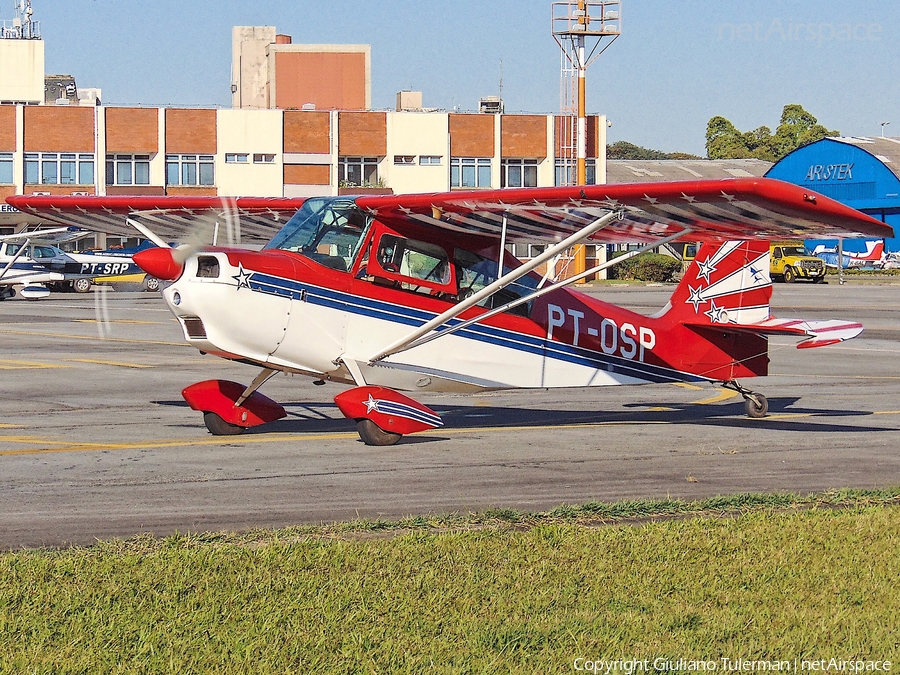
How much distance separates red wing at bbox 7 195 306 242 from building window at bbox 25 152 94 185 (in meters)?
53.9

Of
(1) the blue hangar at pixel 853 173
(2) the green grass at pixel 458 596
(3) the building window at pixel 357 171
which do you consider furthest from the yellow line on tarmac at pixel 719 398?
(1) the blue hangar at pixel 853 173

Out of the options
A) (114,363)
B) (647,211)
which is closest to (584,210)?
(647,211)

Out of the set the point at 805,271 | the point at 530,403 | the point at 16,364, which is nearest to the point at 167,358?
the point at 16,364

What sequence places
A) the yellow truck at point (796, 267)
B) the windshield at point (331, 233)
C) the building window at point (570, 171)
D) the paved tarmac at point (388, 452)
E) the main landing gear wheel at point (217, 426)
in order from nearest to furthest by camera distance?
the paved tarmac at point (388, 452)
the windshield at point (331, 233)
the main landing gear wheel at point (217, 426)
the yellow truck at point (796, 267)
the building window at point (570, 171)

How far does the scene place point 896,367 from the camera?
21.3 m

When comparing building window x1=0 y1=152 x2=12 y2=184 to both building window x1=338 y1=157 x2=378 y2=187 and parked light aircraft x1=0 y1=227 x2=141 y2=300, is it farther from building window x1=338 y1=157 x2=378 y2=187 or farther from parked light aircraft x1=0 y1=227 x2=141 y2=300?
building window x1=338 y1=157 x2=378 y2=187

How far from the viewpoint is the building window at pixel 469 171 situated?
233 feet

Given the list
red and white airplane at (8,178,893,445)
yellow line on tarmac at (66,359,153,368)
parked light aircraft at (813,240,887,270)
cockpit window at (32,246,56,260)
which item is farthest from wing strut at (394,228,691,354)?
parked light aircraft at (813,240,887,270)

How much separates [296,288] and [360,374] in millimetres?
1139

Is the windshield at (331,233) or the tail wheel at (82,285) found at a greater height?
the windshield at (331,233)

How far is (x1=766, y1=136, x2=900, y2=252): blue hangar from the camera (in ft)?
274

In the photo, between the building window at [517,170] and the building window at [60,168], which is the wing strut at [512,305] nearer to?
the building window at [60,168]

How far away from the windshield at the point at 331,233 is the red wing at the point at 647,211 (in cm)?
19

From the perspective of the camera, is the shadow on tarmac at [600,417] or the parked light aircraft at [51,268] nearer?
the shadow on tarmac at [600,417]
